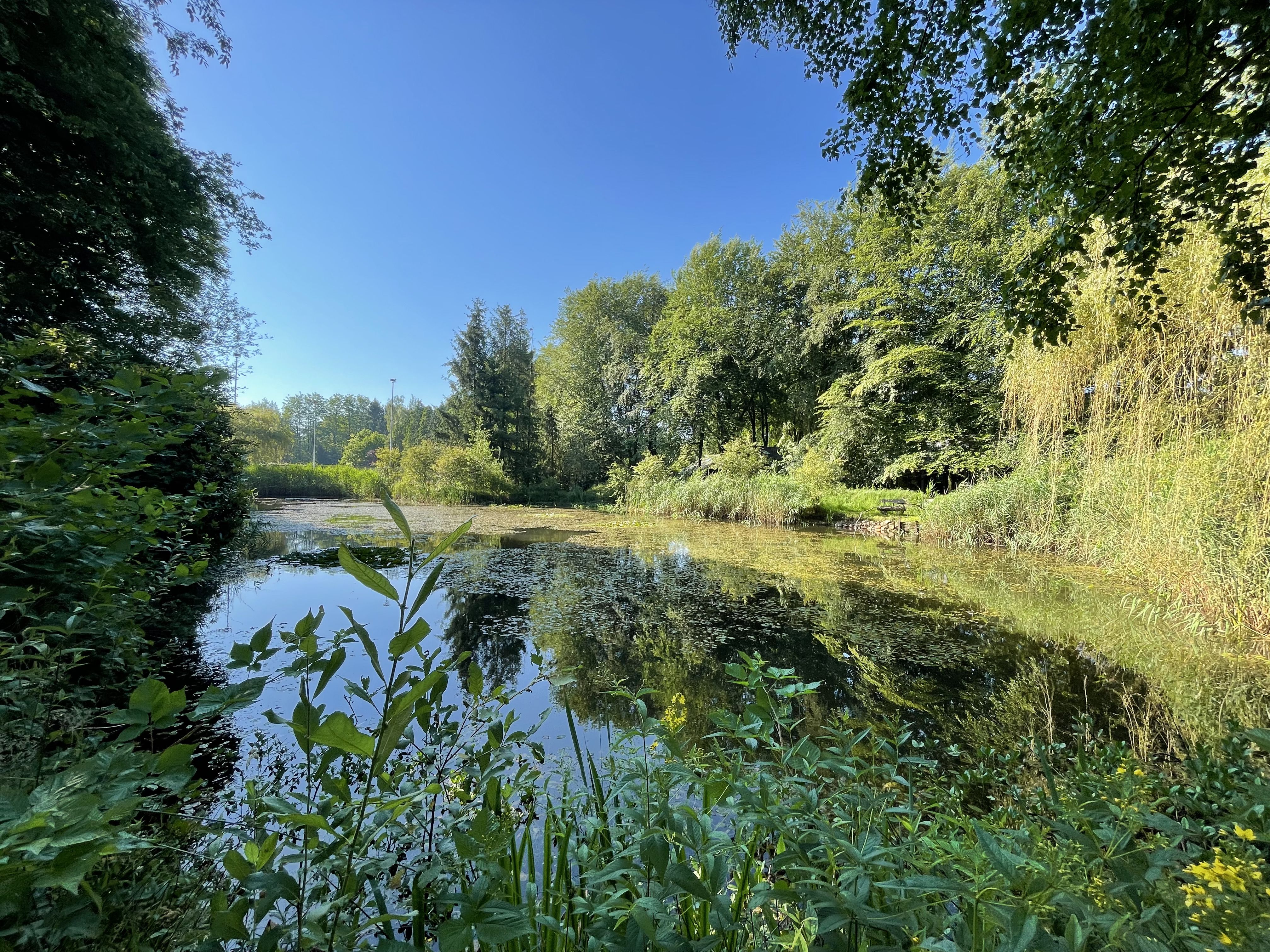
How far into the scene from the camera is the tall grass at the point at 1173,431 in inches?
131

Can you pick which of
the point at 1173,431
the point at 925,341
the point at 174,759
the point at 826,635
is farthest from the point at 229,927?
the point at 925,341

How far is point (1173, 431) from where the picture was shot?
13.0 feet

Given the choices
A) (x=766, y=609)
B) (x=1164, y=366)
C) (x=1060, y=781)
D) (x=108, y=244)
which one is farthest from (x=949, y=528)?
(x=108, y=244)

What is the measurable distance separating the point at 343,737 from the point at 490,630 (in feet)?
13.3

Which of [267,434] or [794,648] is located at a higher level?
[267,434]

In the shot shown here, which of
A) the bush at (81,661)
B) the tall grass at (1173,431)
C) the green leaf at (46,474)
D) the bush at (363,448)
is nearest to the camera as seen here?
the bush at (81,661)

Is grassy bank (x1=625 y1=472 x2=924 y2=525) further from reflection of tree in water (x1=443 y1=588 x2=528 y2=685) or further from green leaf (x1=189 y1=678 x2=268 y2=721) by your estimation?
green leaf (x1=189 y1=678 x2=268 y2=721)

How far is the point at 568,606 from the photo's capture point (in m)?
5.01

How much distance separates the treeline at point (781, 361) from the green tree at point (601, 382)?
81mm

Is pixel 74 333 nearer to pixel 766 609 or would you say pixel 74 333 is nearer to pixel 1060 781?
pixel 1060 781

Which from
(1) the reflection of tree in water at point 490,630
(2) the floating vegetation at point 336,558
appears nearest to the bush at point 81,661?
(1) the reflection of tree in water at point 490,630

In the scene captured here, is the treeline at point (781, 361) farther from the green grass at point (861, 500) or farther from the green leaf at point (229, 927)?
the green leaf at point (229, 927)

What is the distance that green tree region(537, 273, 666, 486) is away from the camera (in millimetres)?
22328

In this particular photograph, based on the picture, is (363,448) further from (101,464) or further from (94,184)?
(101,464)
